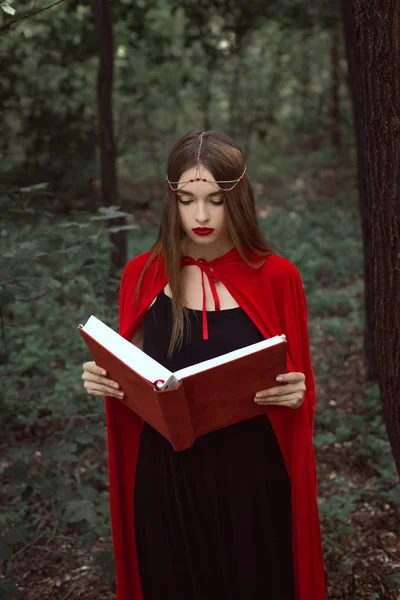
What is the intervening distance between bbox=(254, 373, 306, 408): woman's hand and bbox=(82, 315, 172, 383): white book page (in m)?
0.34

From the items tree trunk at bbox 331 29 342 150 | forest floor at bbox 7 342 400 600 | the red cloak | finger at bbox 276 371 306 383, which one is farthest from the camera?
tree trunk at bbox 331 29 342 150

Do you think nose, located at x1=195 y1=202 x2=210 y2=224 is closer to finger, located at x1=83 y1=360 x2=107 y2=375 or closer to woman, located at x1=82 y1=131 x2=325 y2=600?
woman, located at x1=82 y1=131 x2=325 y2=600

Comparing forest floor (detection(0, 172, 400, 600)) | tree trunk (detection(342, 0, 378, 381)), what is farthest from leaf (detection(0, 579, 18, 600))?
tree trunk (detection(342, 0, 378, 381))

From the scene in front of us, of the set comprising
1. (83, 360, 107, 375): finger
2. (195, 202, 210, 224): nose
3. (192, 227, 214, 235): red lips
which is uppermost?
(195, 202, 210, 224): nose

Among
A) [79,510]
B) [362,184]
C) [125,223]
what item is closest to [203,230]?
[79,510]

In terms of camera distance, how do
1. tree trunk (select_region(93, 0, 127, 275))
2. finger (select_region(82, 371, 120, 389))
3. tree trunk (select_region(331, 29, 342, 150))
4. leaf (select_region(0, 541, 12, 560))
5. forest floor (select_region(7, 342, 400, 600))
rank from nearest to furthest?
finger (select_region(82, 371, 120, 389)), leaf (select_region(0, 541, 12, 560)), forest floor (select_region(7, 342, 400, 600)), tree trunk (select_region(93, 0, 127, 275)), tree trunk (select_region(331, 29, 342, 150))

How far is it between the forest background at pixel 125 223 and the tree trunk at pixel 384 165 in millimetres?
45

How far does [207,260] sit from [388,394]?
2.99ft

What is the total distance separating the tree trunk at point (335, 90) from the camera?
46.1 ft

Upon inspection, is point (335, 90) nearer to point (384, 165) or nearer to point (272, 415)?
point (384, 165)

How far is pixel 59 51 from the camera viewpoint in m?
8.12

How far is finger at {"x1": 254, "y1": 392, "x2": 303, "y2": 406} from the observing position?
196cm

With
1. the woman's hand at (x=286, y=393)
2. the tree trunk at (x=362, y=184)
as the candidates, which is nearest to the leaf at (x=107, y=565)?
the woman's hand at (x=286, y=393)

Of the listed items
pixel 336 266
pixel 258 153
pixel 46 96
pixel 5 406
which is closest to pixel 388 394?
pixel 5 406
